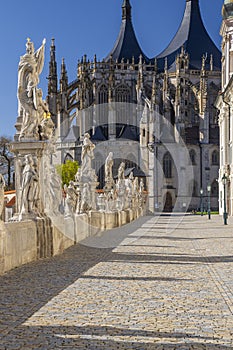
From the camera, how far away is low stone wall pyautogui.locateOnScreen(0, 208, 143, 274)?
1004cm

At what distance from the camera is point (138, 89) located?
7400cm

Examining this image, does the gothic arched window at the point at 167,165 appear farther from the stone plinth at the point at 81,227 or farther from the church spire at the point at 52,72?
the stone plinth at the point at 81,227

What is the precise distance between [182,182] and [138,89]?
1283 cm

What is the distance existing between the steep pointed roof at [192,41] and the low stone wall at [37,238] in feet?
233

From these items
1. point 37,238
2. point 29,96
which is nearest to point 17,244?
point 37,238

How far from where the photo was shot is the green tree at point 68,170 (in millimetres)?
65438

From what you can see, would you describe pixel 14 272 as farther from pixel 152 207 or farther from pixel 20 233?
pixel 152 207

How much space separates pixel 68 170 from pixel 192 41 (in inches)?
1290

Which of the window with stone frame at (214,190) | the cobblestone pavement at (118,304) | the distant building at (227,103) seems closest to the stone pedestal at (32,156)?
the cobblestone pavement at (118,304)

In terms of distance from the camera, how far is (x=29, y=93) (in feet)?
44.9

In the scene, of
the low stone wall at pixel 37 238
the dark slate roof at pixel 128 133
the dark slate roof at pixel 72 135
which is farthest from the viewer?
the dark slate roof at pixel 128 133

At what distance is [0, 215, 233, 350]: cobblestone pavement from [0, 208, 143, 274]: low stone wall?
27cm

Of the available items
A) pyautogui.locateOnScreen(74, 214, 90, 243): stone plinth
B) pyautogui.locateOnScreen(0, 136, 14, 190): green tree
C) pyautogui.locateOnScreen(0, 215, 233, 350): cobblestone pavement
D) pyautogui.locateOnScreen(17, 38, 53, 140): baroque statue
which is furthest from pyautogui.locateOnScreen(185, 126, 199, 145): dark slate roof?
pyautogui.locateOnScreen(0, 215, 233, 350): cobblestone pavement

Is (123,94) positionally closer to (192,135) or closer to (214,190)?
(192,135)
